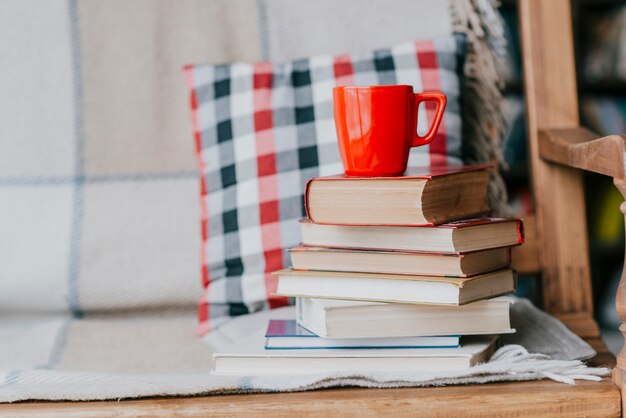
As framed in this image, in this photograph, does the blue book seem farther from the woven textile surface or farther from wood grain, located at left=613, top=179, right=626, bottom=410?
the woven textile surface

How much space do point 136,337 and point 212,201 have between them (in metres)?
0.19

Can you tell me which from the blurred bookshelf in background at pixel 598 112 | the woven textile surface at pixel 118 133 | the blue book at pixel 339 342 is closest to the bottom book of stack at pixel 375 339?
the blue book at pixel 339 342

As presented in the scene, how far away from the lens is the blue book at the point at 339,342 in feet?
2.46

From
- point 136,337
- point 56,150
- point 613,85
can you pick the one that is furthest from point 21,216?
point 613,85

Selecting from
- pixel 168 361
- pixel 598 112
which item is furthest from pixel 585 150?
pixel 598 112

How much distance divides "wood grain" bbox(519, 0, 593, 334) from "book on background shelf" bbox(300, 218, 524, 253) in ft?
0.93

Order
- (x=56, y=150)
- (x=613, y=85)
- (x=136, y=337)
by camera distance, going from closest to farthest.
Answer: (x=136, y=337), (x=56, y=150), (x=613, y=85)

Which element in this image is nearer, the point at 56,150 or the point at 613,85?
the point at 56,150

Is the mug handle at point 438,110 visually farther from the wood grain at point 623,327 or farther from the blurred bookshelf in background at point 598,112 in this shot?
the blurred bookshelf in background at point 598,112

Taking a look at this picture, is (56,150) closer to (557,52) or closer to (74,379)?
(74,379)

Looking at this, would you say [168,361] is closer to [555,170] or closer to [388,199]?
[388,199]

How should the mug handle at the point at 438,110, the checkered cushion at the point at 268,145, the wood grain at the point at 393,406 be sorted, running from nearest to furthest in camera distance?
the wood grain at the point at 393,406 < the mug handle at the point at 438,110 < the checkered cushion at the point at 268,145

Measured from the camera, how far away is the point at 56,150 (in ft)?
3.53

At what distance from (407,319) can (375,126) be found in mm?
186
